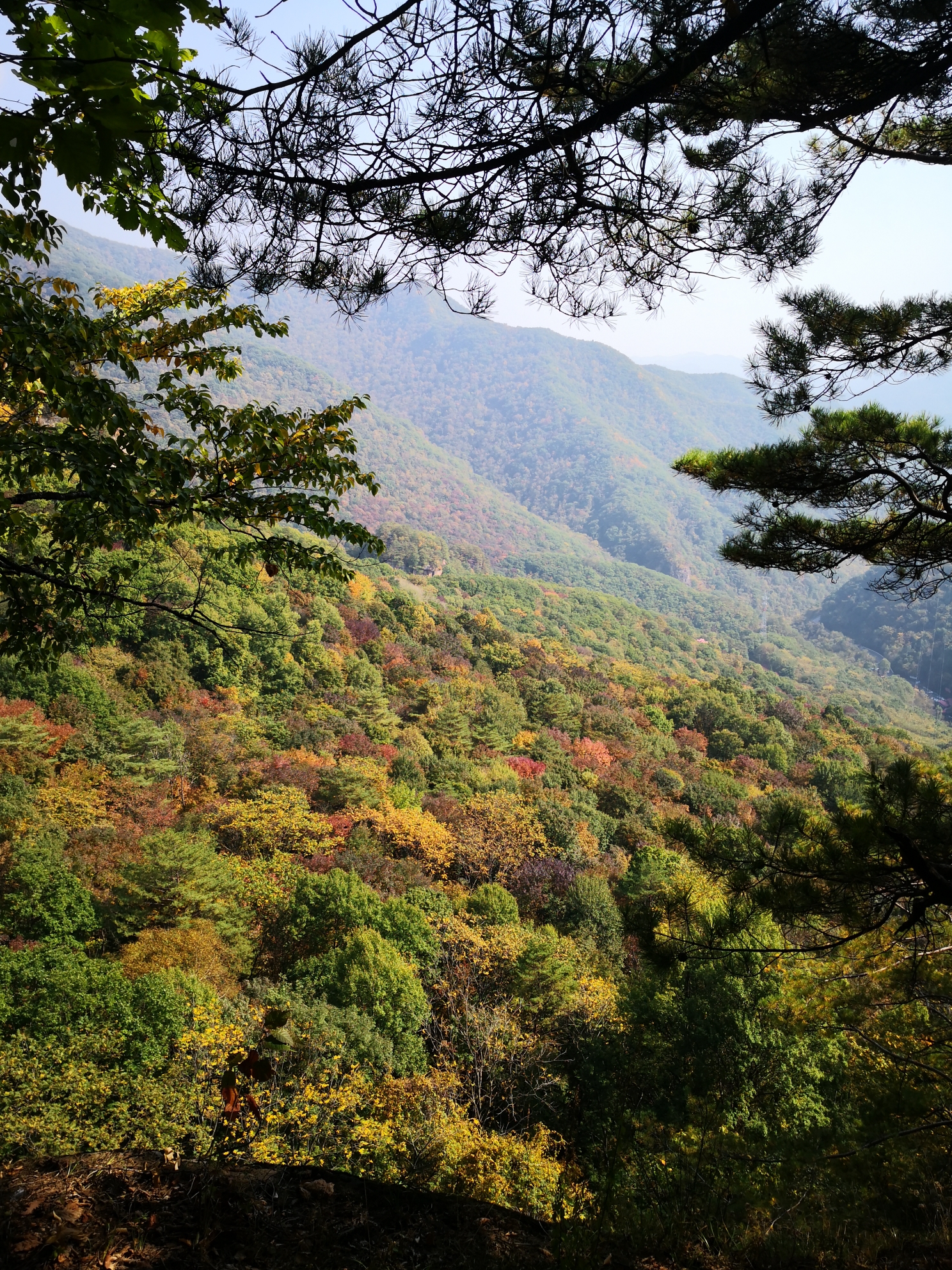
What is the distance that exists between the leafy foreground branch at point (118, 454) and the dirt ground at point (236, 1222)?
1878mm

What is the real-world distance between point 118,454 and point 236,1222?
2.51m

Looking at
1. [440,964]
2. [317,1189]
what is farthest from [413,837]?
[317,1189]

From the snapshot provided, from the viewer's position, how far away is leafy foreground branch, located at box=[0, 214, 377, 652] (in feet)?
7.24

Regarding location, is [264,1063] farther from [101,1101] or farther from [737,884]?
[101,1101]

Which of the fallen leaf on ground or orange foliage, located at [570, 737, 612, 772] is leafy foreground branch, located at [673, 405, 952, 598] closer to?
the fallen leaf on ground

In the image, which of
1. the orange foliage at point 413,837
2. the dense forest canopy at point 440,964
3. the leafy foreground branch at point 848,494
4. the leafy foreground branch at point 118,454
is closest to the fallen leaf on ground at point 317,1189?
the dense forest canopy at point 440,964

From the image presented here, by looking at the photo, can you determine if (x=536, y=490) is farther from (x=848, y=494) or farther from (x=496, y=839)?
(x=848, y=494)

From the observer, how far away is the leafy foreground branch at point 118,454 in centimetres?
221

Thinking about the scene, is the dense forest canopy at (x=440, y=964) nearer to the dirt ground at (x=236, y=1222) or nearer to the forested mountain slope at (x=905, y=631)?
the dirt ground at (x=236, y=1222)

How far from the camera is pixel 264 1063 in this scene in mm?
1857

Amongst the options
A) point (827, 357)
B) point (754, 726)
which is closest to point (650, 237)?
point (827, 357)

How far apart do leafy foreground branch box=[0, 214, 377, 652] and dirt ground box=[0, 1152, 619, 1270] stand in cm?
188

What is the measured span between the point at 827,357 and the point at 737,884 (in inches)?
127

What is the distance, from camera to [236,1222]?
2.06 meters
